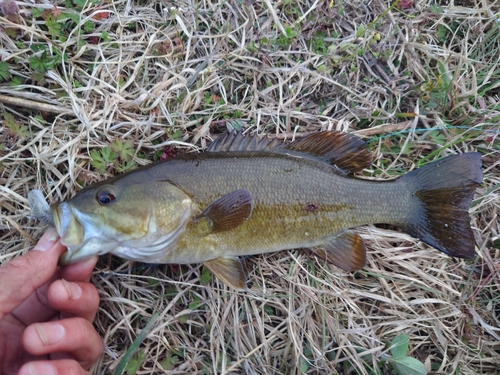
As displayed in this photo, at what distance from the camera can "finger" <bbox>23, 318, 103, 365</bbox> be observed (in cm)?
204

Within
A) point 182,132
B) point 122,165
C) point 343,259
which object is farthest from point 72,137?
point 343,259

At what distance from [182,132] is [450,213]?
2158 mm

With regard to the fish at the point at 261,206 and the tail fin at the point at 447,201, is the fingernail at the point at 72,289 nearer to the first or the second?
the fish at the point at 261,206

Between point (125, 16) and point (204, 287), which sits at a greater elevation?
point (125, 16)

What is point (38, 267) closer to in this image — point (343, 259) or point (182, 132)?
point (182, 132)

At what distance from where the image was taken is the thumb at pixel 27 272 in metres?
2.20

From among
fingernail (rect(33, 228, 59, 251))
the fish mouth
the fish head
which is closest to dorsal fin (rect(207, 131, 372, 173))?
the fish head

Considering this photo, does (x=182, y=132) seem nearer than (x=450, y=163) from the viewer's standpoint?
No

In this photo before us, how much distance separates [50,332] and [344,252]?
6.64 ft

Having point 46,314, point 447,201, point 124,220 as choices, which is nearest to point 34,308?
point 46,314

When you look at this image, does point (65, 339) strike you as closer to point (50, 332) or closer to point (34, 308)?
point (50, 332)

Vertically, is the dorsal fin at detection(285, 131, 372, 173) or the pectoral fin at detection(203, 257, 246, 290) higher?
the dorsal fin at detection(285, 131, 372, 173)

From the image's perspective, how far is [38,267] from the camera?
7.51 ft

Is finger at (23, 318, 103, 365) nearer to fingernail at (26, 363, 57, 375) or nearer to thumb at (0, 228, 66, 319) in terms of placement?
fingernail at (26, 363, 57, 375)
